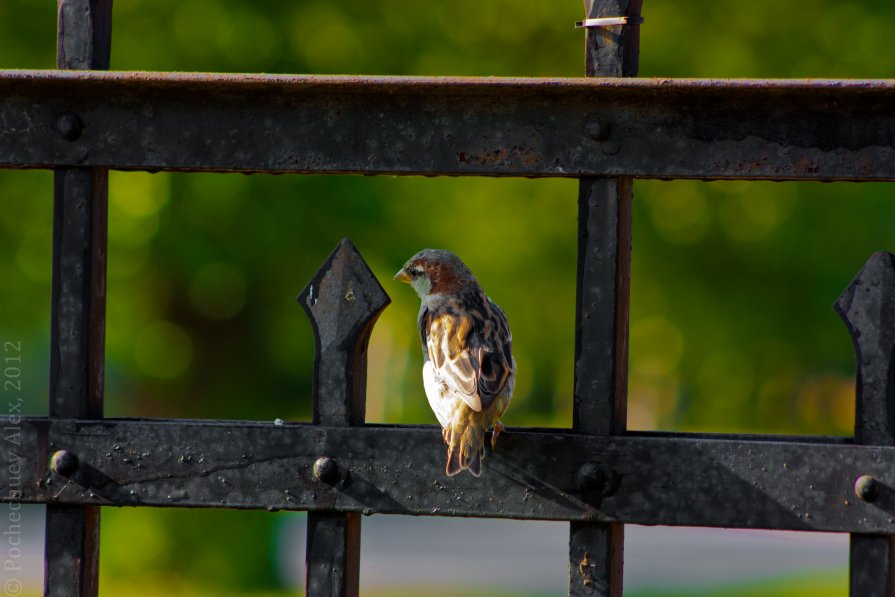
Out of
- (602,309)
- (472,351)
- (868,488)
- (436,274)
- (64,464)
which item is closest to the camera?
(868,488)

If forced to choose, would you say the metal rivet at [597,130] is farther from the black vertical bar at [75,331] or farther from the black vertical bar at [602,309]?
the black vertical bar at [75,331]

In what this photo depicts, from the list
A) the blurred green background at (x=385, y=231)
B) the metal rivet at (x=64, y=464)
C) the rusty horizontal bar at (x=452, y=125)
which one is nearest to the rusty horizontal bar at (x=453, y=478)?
the metal rivet at (x=64, y=464)

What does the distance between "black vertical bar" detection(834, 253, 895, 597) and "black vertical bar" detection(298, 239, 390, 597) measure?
95cm

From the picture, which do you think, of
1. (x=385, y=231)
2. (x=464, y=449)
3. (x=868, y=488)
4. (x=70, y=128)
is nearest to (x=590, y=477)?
(x=464, y=449)

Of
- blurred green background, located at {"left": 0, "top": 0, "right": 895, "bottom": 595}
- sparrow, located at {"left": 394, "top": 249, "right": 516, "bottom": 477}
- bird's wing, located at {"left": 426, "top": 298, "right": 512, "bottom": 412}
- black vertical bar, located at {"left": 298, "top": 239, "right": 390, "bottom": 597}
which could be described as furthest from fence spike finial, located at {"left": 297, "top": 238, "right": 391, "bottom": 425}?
blurred green background, located at {"left": 0, "top": 0, "right": 895, "bottom": 595}

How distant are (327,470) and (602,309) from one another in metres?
0.64

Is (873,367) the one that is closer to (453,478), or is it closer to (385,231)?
(453,478)

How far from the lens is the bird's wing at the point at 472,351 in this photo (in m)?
3.01

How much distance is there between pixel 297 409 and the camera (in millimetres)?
9680

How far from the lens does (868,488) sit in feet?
7.85

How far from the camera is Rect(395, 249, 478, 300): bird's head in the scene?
11.2 feet

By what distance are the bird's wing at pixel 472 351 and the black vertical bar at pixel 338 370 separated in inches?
15.5

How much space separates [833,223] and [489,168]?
258 inches

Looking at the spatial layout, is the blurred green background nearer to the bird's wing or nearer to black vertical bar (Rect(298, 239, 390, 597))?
the bird's wing
